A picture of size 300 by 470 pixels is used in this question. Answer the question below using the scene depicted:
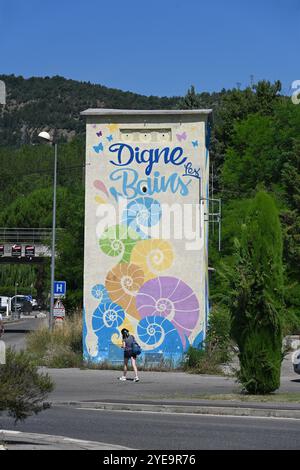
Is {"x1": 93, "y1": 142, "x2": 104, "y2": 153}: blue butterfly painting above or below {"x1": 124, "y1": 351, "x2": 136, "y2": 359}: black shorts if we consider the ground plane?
above

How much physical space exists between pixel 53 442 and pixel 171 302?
18634mm

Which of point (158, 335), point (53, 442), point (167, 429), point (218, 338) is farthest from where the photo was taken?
point (158, 335)

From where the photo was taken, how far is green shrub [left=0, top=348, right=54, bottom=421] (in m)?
11.3

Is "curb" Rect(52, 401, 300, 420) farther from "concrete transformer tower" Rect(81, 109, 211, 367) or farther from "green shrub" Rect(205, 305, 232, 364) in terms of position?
"concrete transformer tower" Rect(81, 109, 211, 367)

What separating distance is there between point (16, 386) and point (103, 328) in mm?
19699

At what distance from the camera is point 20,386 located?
11.4 m

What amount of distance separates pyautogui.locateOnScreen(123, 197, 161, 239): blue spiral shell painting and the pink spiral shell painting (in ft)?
5.80

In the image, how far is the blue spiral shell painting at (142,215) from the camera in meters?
31.2

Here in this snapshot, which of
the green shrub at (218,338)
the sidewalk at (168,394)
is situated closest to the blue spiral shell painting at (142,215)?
the green shrub at (218,338)

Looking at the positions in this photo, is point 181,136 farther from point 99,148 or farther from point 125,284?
point 125,284

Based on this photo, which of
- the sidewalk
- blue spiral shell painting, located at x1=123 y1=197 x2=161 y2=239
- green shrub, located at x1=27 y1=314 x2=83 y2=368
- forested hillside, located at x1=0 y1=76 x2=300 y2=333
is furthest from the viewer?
forested hillside, located at x1=0 y1=76 x2=300 y2=333

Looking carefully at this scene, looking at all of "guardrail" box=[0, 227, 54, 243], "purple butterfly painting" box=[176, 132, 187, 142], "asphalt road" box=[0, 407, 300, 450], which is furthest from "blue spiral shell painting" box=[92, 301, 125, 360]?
"guardrail" box=[0, 227, 54, 243]

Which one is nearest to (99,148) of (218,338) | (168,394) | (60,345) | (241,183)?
(60,345)
